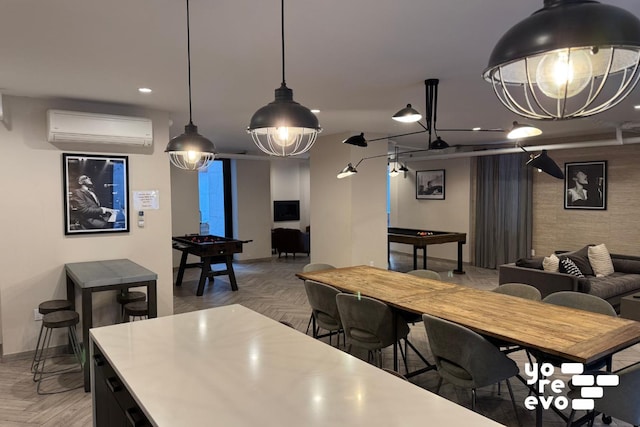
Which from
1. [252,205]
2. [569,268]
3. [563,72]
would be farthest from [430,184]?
[563,72]

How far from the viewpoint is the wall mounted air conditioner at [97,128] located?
159 inches

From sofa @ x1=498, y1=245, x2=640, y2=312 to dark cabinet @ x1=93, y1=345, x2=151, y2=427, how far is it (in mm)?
5134

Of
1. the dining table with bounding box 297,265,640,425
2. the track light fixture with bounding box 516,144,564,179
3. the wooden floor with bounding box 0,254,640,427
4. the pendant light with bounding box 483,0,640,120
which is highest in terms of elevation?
the track light fixture with bounding box 516,144,564,179

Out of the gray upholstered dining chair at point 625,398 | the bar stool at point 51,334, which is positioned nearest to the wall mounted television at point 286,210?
the bar stool at point 51,334

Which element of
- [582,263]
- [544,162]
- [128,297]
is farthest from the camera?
[544,162]

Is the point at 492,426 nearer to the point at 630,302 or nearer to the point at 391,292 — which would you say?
the point at 391,292

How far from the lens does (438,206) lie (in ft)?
32.3

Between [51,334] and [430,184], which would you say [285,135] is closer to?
[51,334]

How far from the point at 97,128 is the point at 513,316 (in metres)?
4.03

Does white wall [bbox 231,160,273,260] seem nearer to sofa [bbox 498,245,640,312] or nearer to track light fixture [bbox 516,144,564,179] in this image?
sofa [bbox 498,245,640,312]

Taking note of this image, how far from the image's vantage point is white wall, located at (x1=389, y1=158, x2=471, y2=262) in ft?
30.5

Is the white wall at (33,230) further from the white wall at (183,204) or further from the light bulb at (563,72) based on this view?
the white wall at (183,204)

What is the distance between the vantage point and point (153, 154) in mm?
4738

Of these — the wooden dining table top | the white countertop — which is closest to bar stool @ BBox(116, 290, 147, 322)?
the wooden dining table top
